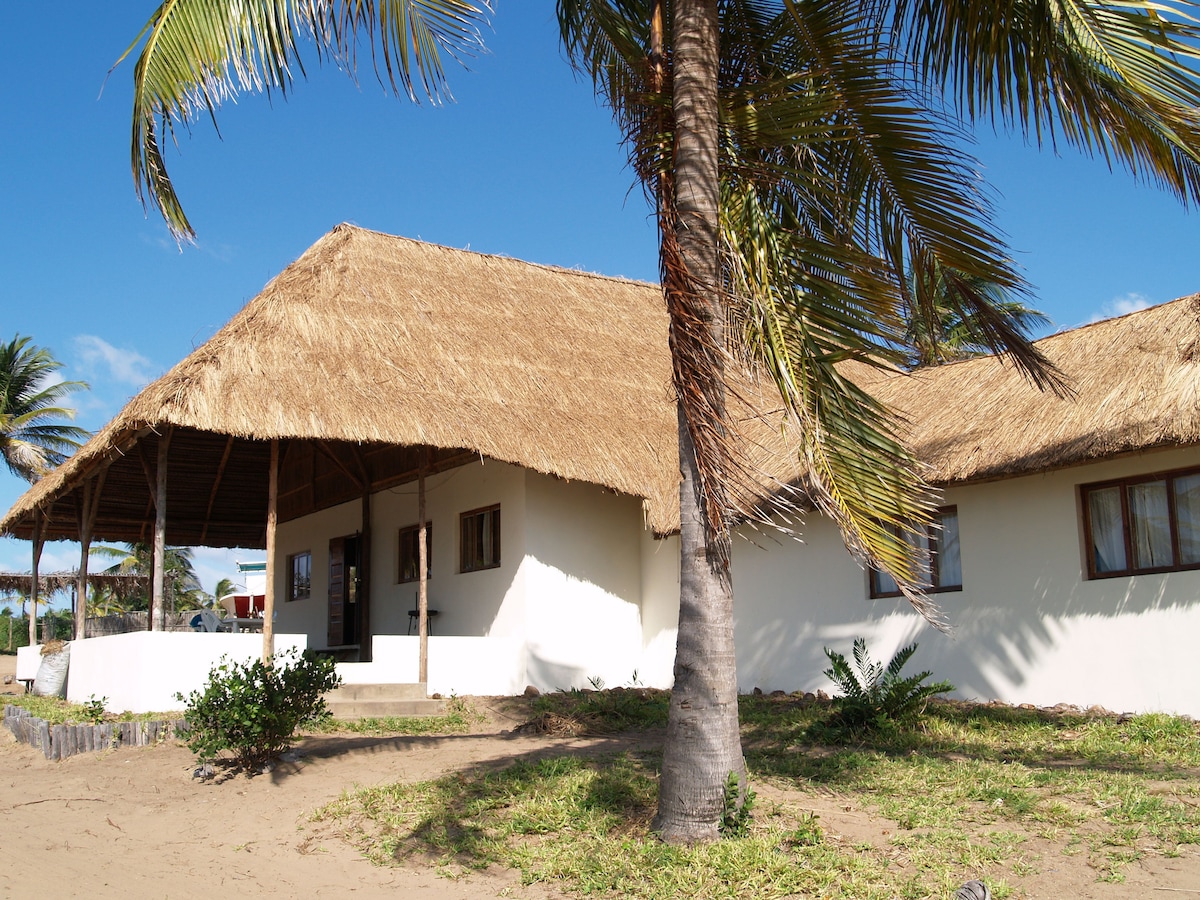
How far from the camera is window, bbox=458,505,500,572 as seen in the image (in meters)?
14.4

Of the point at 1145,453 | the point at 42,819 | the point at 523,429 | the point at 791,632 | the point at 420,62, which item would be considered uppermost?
the point at 420,62

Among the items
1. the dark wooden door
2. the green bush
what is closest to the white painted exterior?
the dark wooden door

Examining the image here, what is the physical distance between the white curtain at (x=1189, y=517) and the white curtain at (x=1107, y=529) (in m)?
0.51

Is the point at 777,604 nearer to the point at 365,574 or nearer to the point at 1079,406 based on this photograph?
the point at 1079,406

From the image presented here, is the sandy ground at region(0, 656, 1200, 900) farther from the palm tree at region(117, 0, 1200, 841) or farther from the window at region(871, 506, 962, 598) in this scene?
the window at region(871, 506, 962, 598)

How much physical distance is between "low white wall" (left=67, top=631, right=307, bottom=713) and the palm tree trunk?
21.3ft

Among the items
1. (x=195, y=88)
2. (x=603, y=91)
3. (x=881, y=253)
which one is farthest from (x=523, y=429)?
(x=195, y=88)

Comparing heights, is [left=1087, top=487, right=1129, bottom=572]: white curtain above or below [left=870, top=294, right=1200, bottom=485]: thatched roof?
below

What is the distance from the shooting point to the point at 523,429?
42.5ft

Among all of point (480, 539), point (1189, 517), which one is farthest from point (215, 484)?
point (1189, 517)

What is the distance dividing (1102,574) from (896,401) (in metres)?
4.22

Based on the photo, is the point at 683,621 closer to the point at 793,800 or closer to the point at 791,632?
the point at 793,800

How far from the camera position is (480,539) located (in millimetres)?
14742

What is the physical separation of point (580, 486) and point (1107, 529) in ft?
21.4
